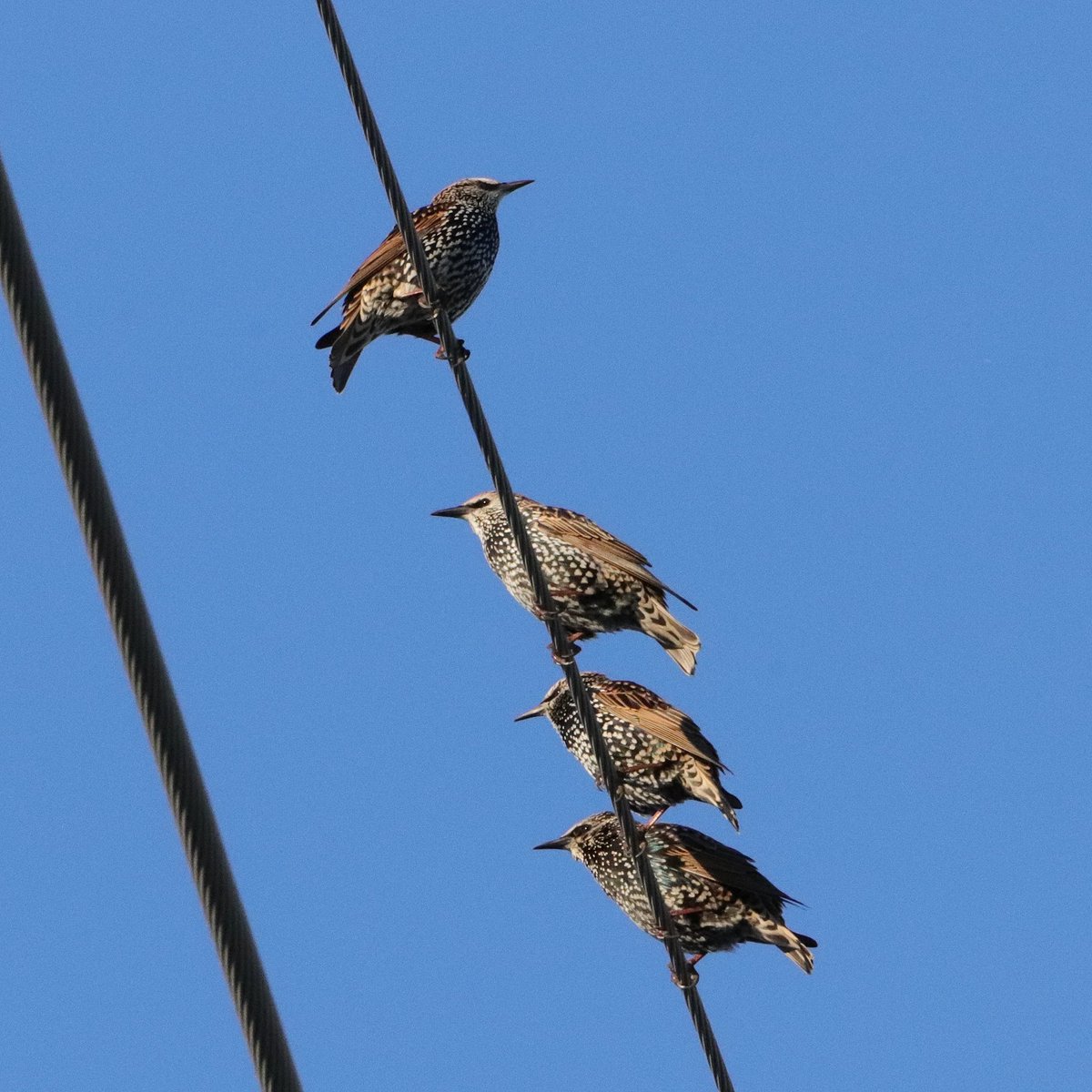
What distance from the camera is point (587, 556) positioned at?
7.55 m

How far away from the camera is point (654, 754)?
762 cm

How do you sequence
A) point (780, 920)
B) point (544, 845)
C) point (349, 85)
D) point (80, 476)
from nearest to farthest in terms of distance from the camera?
point (80, 476), point (349, 85), point (780, 920), point (544, 845)

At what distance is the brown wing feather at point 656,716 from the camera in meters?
7.55

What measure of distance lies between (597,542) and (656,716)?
2.21 ft

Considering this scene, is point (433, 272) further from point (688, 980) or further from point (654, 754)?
point (688, 980)

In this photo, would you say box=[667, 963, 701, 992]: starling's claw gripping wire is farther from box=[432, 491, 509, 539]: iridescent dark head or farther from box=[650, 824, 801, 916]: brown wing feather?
box=[432, 491, 509, 539]: iridescent dark head

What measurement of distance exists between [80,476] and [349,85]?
5.78 ft

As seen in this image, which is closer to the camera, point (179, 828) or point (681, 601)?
point (179, 828)

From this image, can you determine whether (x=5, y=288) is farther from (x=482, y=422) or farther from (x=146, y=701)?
(x=482, y=422)

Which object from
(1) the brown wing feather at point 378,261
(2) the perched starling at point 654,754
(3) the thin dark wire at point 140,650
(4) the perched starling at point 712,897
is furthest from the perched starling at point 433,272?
(3) the thin dark wire at point 140,650

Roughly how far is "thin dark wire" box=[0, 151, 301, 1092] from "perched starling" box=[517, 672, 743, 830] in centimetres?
386

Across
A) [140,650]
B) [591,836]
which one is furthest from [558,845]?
[140,650]

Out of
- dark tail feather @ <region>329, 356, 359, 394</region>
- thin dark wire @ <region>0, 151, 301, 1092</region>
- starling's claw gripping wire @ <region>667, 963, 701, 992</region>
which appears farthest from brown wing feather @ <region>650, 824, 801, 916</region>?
thin dark wire @ <region>0, 151, 301, 1092</region>

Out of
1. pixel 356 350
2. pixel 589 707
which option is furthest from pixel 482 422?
pixel 356 350
